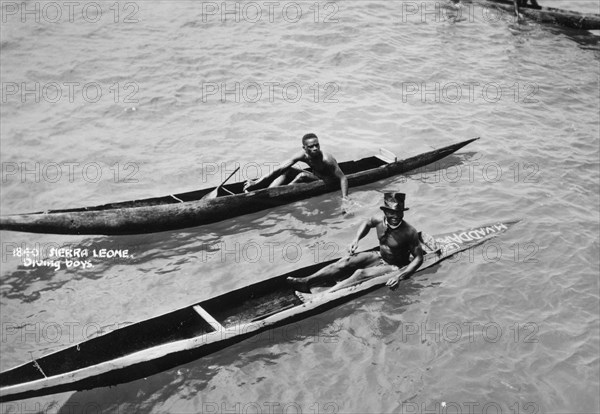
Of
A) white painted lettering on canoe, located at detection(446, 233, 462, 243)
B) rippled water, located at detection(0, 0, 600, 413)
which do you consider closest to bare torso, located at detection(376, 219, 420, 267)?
rippled water, located at detection(0, 0, 600, 413)

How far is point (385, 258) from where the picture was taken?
25.3 feet

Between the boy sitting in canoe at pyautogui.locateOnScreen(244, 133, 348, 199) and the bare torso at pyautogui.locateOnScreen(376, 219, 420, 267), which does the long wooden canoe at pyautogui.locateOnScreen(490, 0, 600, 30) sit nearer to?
the boy sitting in canoe at pyautogui.locateOnScreen(244, 133, 348, 199)

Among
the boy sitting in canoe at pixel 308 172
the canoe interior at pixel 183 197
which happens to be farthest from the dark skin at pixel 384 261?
the canoe interior at pixel 183 197

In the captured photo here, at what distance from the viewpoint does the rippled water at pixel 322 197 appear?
6.50 meters

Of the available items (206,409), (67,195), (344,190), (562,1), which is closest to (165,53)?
(67,195)

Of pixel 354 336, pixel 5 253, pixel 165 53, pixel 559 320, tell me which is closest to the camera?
pixel 354 336

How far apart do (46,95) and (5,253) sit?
5.80 meters

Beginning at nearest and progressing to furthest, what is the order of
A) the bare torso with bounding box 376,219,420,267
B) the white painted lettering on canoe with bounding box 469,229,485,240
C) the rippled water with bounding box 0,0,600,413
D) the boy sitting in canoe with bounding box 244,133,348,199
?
the rippled water with bounding box 0,0,600,413 → the bare torso with bounding box 376,219,420,267 → the white painted lettering on canoe with bounding box 469,229,485,240 → the boy sitting in canoe with bounding box 244,133,348,199

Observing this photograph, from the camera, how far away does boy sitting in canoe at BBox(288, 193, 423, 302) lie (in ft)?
23.7

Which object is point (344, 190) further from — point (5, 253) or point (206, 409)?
point (5, 253)

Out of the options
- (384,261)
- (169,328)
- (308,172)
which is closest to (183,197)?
(308,172)

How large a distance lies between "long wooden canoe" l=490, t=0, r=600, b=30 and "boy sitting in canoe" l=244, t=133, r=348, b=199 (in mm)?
12445

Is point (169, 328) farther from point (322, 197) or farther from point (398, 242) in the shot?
point (322, 197)

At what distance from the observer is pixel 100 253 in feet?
27.1
